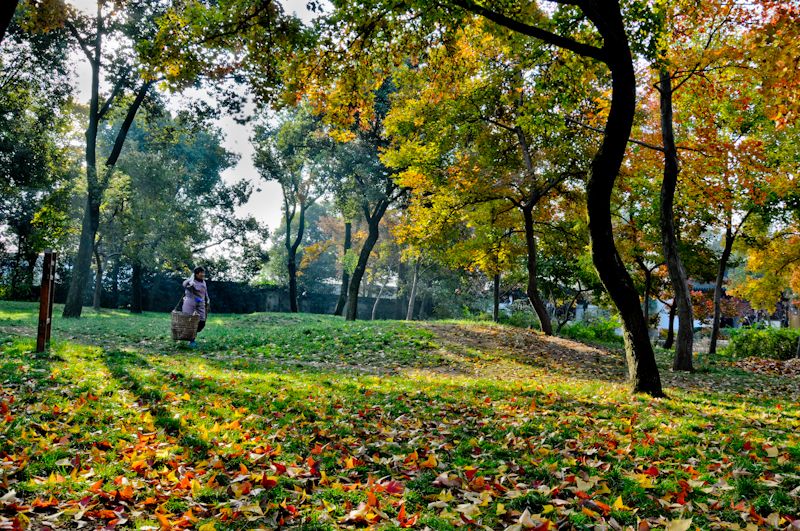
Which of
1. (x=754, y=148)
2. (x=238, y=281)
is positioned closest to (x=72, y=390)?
(x=754, y=148)

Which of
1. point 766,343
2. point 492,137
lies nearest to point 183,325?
point 492,137

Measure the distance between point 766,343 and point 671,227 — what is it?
12398mm

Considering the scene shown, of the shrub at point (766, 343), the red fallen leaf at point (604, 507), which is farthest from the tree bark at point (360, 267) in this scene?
the red fallen leaf at point (604, 507)

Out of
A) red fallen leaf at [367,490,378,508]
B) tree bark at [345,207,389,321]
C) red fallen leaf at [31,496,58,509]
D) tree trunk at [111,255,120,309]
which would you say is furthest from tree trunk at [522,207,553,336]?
tree trunk at [111,255,120,309]

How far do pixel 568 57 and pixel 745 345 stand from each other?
57.9 ft

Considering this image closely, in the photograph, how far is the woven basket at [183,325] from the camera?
11519 mm

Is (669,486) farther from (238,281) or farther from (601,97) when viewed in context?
(238,281)

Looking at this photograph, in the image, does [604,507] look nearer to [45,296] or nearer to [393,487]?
[393,487]

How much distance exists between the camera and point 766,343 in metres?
19.3

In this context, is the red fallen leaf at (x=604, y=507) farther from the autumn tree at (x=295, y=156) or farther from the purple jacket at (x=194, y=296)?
the autumn tree at (x=295, y=156)

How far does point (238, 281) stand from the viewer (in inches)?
1367

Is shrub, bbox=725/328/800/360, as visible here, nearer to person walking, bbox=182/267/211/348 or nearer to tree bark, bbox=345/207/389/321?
tree bark, bbox=345/207/389/321

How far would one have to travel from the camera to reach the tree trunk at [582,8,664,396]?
6430 mm

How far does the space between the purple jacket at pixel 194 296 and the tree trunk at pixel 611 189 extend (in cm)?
880
